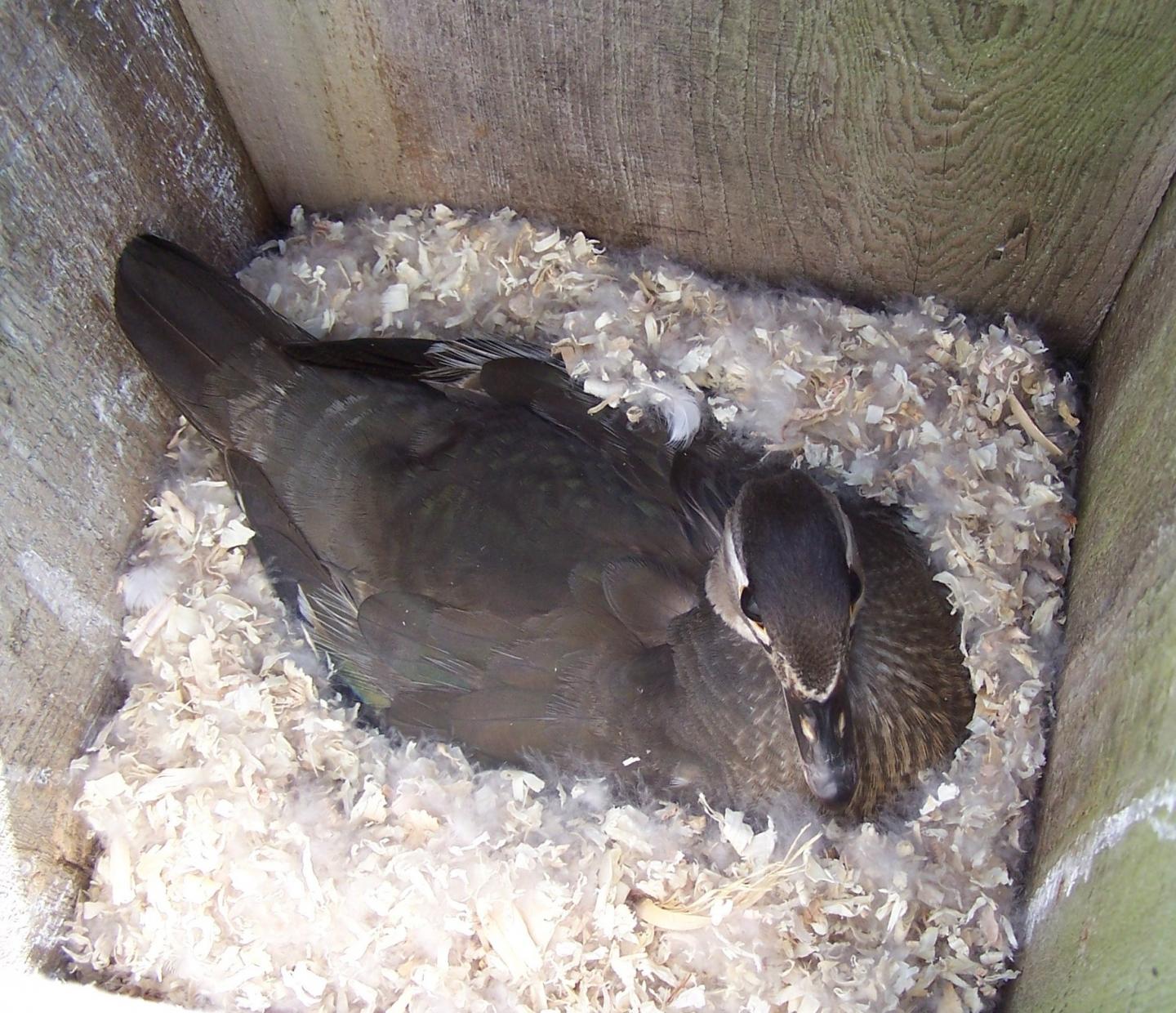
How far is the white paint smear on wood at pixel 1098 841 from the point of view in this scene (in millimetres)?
964

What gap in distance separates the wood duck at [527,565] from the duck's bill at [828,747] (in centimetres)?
6

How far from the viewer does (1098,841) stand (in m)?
1.15

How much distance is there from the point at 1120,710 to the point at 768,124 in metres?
0.94

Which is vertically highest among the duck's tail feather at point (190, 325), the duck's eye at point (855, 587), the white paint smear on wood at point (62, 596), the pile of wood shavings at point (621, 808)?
the duck's tail feather at point (190, 325)

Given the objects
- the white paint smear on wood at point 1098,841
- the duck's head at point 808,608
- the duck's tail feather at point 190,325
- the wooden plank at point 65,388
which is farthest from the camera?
the duck's tail feather at point 190,325

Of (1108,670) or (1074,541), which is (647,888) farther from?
(1074,541)

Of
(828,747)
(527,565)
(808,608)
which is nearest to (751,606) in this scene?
(808,608)

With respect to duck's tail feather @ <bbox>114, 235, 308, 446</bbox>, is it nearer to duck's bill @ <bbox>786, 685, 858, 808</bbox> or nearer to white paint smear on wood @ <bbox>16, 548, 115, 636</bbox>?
white paint smear on wood @ <bbox>16, 548, 115, 636</bbox>

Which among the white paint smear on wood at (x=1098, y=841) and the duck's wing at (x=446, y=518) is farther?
the duck's wing at (x=446, y=518)

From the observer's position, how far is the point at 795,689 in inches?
53.6

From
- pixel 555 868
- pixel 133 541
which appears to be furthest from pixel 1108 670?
pixel 133 541

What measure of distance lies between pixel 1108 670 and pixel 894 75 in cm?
83

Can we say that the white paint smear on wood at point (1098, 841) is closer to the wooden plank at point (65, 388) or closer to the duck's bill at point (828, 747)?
the duck's bill at point (828, 747)

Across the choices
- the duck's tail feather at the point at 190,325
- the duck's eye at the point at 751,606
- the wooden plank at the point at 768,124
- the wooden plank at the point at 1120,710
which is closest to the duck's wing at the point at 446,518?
the duck's tail feather at the point at 190,325
